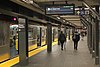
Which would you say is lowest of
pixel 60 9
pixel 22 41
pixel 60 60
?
pixel 60 60

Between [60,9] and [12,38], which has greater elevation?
[60,9]

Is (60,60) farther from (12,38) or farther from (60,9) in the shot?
(12,38)

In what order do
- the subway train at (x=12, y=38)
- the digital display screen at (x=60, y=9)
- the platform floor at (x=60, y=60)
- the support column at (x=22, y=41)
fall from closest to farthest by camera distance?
the digital display screen at (x=60, y=9)
the platform floor at (x=60, y=60)
the support column at (x=22, y=41)
the subway train at (x=12, y=38)

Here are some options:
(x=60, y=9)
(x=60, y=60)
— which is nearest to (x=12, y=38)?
(x=60, y=60)

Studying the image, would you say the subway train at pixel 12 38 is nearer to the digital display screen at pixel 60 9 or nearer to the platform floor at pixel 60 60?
the platform floor at pixel 60 60

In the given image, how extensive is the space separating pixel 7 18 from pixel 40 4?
2154mm

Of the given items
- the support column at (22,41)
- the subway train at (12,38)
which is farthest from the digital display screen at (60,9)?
the subway train at (12,38)

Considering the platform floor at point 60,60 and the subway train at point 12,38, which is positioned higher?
the subway train at point 12,38

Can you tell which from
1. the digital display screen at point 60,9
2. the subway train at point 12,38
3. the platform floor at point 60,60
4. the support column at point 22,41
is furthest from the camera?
the subway train at point 12,38

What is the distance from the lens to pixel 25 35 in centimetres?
1216

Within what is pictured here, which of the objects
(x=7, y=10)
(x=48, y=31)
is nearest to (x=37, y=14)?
(x=48, y=31)

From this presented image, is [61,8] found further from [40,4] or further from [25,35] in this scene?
[25,35]

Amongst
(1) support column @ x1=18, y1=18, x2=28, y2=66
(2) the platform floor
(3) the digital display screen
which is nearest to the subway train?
(1) support column @ x1=18, y1=18, x2=28, y2=66

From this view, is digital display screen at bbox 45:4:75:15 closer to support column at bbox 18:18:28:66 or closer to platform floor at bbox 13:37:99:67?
support column at bbox 18:18:28:66
